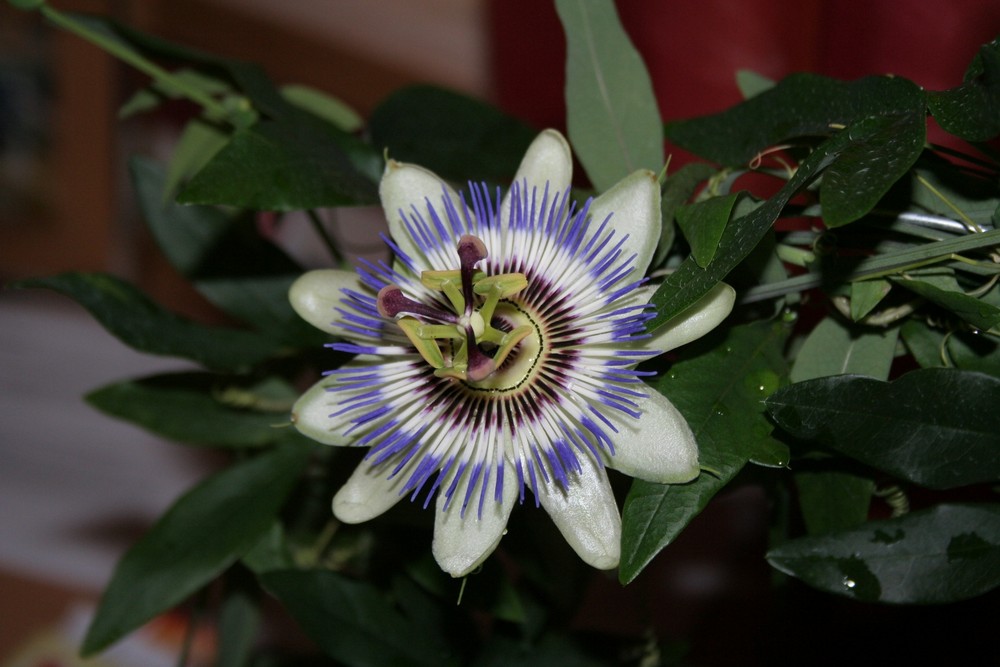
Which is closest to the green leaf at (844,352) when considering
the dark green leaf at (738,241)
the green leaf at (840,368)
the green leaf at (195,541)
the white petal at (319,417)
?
the green leaf at (840,368)

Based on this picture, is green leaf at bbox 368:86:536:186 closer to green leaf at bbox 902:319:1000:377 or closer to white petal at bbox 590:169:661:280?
white petal at bbox 590:169:661:280

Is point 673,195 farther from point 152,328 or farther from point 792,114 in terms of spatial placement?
point 152,328

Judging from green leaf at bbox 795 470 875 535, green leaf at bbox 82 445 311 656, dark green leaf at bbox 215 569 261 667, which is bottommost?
dark green leaf at bbox 215 569 261 667

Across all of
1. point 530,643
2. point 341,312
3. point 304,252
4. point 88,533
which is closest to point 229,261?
point 341,312

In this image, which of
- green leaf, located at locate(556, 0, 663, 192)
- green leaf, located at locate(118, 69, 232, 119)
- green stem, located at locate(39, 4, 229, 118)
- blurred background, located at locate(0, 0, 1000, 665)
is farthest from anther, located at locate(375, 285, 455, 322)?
blurred background, located at locate(0, 0, 1000, 665)

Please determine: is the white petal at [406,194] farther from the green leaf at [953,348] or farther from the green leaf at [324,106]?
the green leaf at [324,106]

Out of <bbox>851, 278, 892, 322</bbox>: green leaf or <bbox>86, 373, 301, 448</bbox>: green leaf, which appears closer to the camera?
<bbox>851, 278, 892, 322</bbox>: green leaf

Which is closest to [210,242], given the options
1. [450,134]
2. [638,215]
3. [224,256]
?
[224,256]
